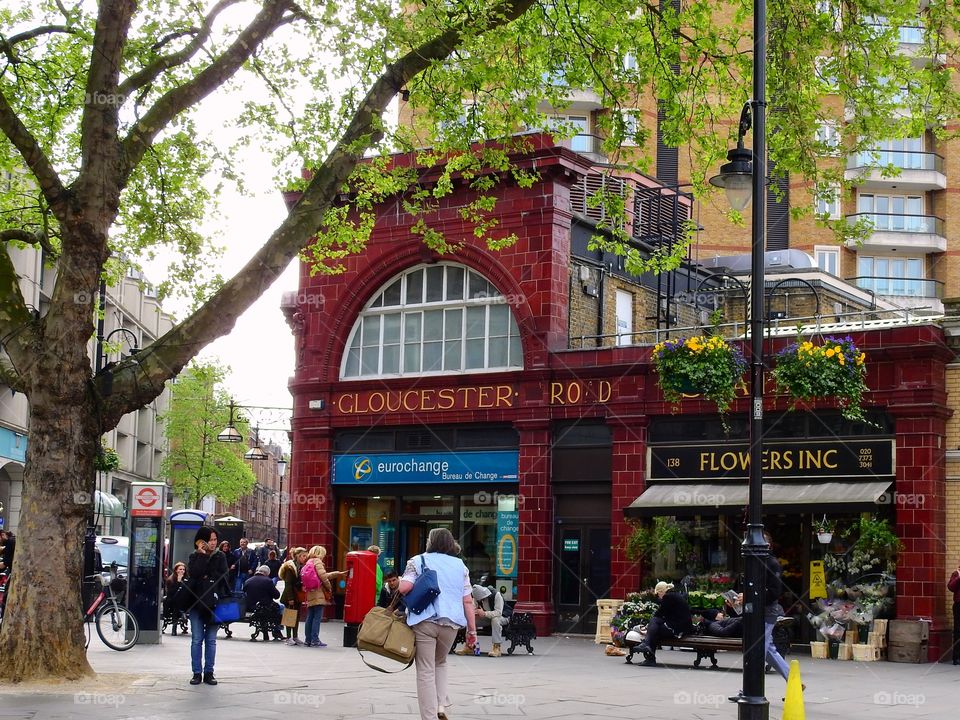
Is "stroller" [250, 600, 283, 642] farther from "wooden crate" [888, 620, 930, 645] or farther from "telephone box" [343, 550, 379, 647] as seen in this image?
"wooden crate" [888, 620, 930, 645]

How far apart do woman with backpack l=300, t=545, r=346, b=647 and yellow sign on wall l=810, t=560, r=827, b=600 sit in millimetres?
8180

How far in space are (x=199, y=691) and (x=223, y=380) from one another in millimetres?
47184

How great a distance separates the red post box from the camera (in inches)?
837

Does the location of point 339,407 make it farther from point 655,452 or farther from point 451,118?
point 451,118

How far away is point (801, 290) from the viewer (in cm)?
3133

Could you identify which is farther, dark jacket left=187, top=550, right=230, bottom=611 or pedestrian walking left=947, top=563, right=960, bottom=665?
pedestrian walking left=947, top=563, right=960, bottom=665

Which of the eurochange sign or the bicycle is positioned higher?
the eurochange sign

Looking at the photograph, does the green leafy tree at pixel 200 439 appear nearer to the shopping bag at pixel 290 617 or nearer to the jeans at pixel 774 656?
the shopping bag at pixel 290 617

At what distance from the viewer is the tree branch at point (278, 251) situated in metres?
14.8

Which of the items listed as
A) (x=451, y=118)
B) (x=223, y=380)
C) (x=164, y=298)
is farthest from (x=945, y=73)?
(x=223, y=380)

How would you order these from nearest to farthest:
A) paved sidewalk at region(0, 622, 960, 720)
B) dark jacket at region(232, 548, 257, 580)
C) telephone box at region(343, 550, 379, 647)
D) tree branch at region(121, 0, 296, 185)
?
paved sidewalk at region(0, 622, 960, 720) → tree branch at region(121, 0, 296, 185) → telephone box at region(343, 550, 379, 647) → dark jacket at region(232, 548, 257, 580)

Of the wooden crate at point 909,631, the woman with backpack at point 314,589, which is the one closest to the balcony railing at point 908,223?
the wooden crate at point 909,631

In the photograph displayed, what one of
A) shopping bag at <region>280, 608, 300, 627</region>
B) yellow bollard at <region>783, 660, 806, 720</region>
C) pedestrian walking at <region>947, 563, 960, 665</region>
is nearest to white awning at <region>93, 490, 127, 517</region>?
shopping bag at <region>280, 608, 300, 627</region>

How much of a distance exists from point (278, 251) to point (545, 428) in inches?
460
